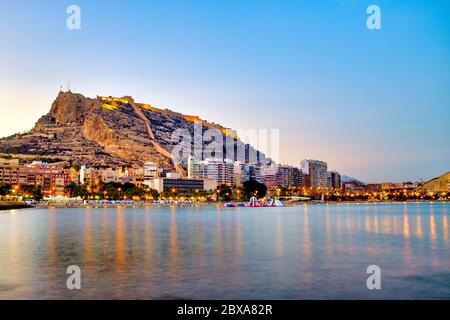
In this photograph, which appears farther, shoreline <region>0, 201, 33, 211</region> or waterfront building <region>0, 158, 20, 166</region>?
waterfront building <region>0, 158, 20, 166</region>

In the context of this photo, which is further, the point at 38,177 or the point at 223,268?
the point at 38,177

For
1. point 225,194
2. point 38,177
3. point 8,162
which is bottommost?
point 225,194

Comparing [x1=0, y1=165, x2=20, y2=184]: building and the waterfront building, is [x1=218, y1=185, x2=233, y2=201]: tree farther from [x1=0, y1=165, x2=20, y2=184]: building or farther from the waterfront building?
the waterfront building

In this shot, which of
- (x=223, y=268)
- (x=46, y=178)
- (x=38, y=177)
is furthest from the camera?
(x=46, y=178)

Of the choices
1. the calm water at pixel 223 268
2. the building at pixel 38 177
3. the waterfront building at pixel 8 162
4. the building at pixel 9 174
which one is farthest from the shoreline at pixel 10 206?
the calm water at pixel 223 268

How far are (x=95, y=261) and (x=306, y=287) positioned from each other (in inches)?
420

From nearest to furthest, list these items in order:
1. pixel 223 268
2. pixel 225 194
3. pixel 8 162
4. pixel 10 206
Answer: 1. pixel 223 268
2. pixel 10 206
3. pixel 225 194
4. pixel 8 162

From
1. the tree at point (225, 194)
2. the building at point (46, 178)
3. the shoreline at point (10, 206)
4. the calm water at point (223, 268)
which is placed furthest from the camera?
the tree at point (225, 194)

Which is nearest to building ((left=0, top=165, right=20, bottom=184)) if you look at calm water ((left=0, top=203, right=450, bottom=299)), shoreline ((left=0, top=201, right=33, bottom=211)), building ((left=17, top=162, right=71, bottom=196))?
building ((left=17, top=162, right=71, bottom=196))

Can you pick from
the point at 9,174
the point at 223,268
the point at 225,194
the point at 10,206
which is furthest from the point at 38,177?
the point at 223,268

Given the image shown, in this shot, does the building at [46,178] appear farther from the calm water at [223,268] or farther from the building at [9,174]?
the calm water at [223,268]

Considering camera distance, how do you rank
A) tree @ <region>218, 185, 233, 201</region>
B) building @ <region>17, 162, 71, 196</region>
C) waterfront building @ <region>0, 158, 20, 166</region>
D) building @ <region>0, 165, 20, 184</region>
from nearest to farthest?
building @ <region>0, 165, 20, 184</region> < building @ <region>17, 162, 71, 196</region> < waterfront building @ <region>0, 158, 20, 166</region> < tree @ <region>218, 185, 233, 201</region>

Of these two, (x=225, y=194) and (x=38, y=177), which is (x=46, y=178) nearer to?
(x=38, y=177)

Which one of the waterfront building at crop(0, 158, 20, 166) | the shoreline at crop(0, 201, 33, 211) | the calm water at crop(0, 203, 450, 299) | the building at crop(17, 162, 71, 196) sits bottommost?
the calm water at crop(0, 203, 450, 299)
